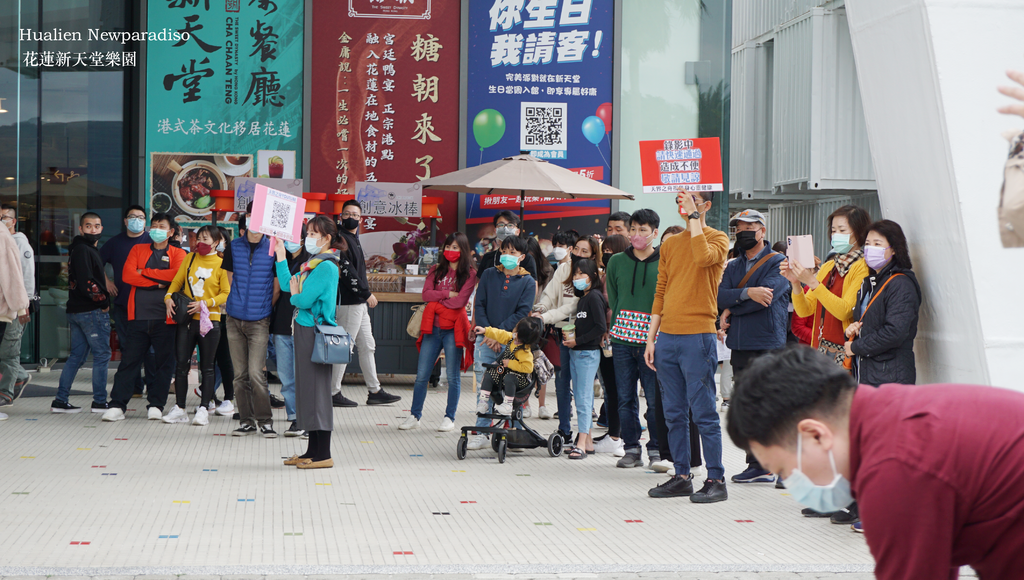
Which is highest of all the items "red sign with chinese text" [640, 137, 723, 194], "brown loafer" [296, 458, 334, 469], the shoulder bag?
"red sign with chinese text" [640, 137, 723, 194]

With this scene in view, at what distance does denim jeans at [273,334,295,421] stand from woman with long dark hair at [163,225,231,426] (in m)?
0.63

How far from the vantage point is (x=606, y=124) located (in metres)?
11.9

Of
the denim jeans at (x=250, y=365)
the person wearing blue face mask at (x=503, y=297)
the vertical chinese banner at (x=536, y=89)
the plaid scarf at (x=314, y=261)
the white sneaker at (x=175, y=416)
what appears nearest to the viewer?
the plaid scarf at (x=314, y=261)

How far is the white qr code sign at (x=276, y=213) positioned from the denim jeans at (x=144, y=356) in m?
2.08

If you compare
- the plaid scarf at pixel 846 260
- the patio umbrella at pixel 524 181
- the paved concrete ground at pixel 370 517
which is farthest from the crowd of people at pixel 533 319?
the patio umbrella at pixel 524 181

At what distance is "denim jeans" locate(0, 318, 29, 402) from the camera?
8.12 m

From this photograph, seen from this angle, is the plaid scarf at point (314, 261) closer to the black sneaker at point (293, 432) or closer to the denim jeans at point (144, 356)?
the black sneaker at point (293, 432)

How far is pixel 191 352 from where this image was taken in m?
7.73

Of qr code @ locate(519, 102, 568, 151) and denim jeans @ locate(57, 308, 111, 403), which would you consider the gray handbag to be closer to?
denim jeans @ locate(57, 308, 111, 403)

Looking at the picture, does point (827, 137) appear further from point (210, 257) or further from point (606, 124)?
point (210, 257)

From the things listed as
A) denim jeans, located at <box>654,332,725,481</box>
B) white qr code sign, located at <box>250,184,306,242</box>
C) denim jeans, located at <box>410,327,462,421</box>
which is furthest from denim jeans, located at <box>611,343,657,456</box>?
white qr code sign, located at <box>250,184,306,242</box>

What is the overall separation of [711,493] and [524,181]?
15.6 ft

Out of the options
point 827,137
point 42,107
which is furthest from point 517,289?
point 827,137

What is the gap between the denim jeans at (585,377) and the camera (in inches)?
263
